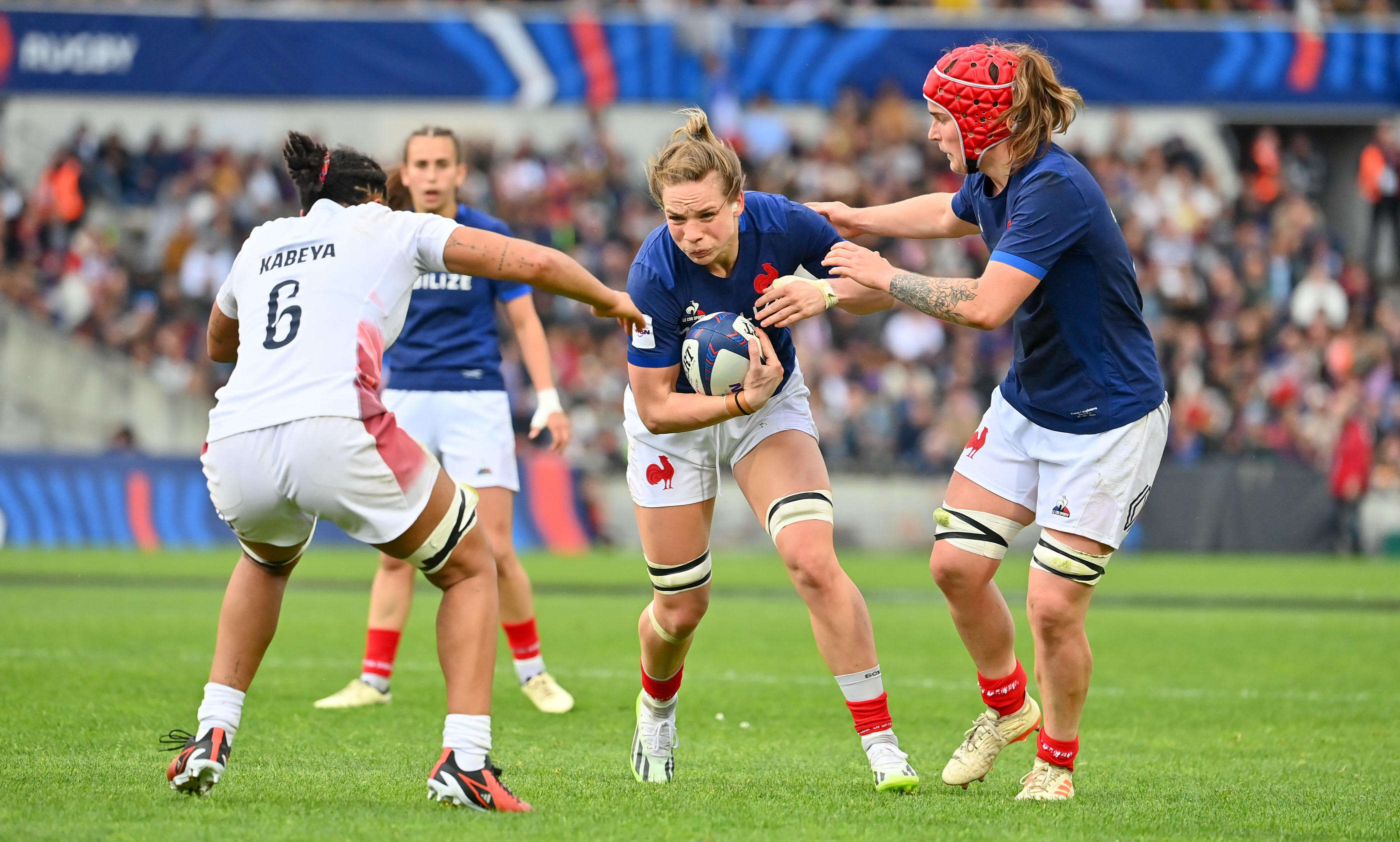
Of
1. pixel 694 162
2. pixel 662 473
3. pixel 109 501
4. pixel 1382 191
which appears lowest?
pixel 109 501

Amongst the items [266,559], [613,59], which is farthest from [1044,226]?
[613,59]

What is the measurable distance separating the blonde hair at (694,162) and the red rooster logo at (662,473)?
41.6 inches

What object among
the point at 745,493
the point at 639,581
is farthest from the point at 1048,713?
the point at 639,581

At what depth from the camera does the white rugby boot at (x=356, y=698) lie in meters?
7.80

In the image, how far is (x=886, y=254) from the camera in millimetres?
24641

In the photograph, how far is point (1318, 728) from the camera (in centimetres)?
748

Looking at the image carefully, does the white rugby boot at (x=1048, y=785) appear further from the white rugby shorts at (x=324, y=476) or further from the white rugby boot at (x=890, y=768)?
the white rugby shorts at (x=324, y=476)

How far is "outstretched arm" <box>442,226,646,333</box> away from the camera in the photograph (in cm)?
507

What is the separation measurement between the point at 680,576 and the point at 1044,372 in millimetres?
1646

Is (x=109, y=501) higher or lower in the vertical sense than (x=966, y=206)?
lower

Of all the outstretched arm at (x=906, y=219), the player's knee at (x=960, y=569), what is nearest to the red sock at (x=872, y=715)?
the player's knee at (x=960, y=569)

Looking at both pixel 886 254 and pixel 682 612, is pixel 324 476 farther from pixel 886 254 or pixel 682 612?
pixel 886 254

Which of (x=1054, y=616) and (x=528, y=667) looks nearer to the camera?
(x=1054, y=616)

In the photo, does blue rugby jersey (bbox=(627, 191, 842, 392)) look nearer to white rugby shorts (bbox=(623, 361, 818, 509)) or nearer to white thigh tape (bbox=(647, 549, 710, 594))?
white rugby shorts (bbox=(623, 361, 818, 509))
